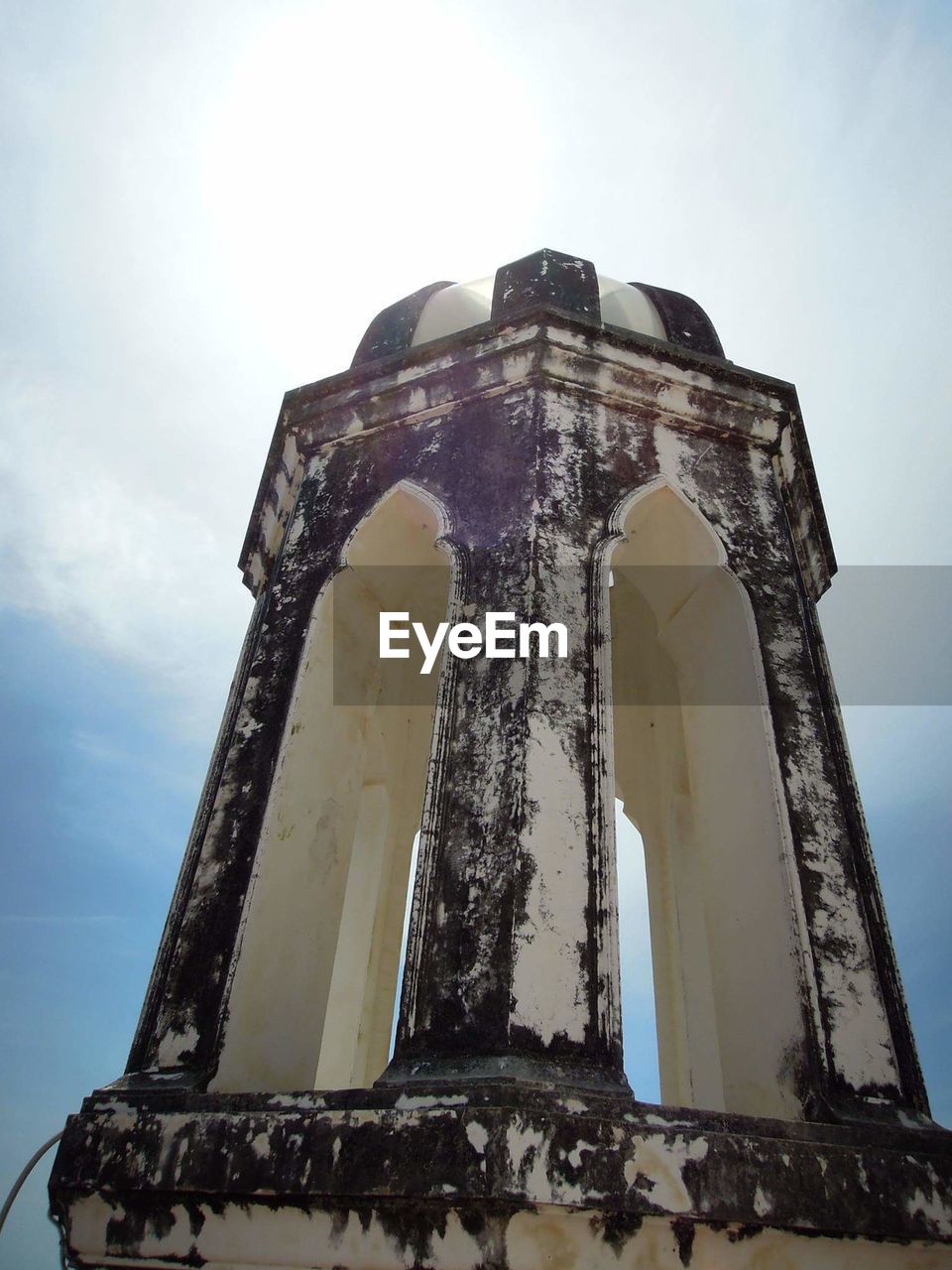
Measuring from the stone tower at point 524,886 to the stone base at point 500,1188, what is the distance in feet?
0.03

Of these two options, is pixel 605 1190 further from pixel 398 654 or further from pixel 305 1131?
pixel 398 654

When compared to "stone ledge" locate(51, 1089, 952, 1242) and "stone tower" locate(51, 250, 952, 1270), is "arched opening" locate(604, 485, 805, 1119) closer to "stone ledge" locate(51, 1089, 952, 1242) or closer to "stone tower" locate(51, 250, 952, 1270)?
"stone tower" locate(51, 250, 952, 1270)

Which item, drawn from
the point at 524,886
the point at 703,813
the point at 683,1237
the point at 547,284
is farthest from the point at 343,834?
the point at 547,284

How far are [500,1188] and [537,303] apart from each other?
4548 millimetres

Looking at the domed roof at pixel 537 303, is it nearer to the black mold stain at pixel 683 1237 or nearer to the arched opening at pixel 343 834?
the arched opening at pixel 343 834

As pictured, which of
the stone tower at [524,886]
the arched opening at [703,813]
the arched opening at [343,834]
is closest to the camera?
the stone tower at [524,886]

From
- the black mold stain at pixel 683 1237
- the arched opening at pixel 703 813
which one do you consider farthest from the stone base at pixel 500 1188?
the arched opening at pixel 703 813

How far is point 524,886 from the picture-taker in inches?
131

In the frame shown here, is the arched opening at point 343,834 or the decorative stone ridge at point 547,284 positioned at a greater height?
the decorative stone ridge at point 547,284

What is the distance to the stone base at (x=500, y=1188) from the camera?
8.39 feet

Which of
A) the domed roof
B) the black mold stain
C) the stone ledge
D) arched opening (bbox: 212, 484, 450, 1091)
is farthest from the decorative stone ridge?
the black mold stain

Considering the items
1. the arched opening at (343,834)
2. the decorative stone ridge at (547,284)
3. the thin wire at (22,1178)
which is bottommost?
the thin wire at (22,1178)

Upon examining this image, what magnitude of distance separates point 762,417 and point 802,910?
9.87 ft

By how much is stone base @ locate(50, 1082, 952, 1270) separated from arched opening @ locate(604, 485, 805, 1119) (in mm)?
526
